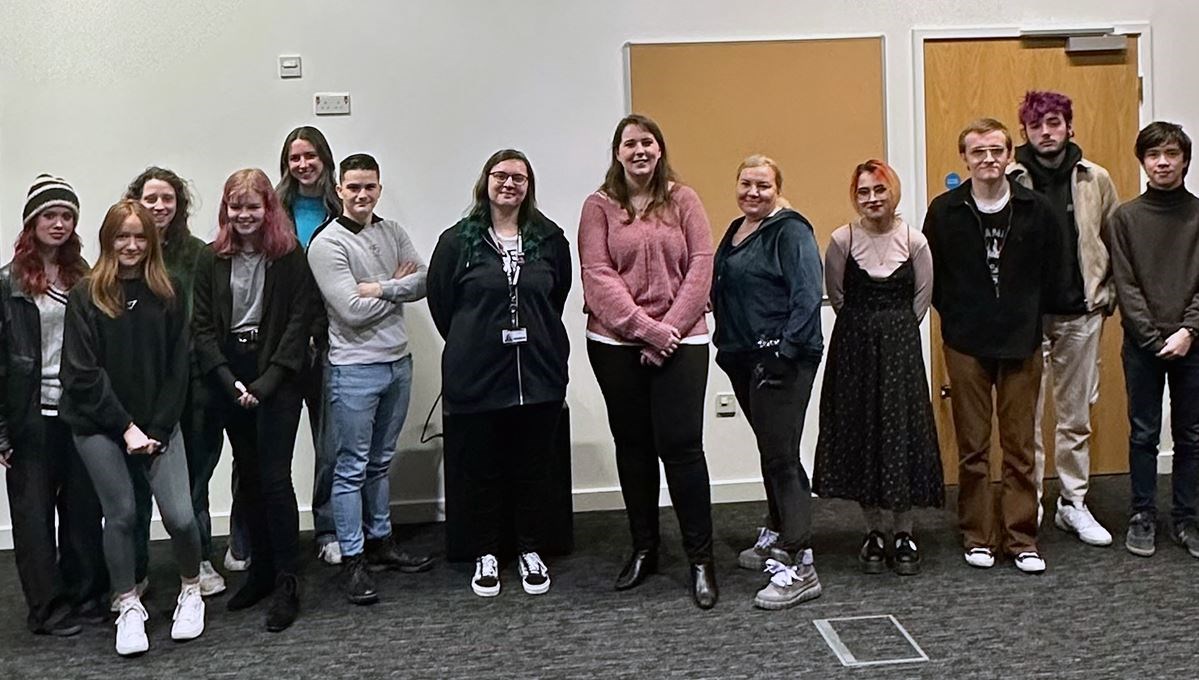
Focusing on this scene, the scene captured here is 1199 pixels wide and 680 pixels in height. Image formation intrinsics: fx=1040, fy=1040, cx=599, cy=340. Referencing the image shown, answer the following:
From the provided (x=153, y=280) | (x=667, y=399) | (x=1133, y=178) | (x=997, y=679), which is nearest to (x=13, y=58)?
(x=153, y=280)

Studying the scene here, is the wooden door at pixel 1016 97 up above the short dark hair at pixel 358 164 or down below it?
above

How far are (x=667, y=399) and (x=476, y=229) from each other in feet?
2.63

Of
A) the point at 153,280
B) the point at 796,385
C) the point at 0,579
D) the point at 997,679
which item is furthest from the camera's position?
the point at 0,579

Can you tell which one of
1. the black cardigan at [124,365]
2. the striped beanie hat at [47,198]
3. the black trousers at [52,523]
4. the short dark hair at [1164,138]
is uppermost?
the short dark hair at [1164,138]

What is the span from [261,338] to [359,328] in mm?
324

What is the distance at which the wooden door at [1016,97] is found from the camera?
452 centimetres

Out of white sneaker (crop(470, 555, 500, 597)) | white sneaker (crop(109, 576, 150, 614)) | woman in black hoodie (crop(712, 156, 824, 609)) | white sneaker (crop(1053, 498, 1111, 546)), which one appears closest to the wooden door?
white sneaker (crop(1053, 498, 1111, 546))

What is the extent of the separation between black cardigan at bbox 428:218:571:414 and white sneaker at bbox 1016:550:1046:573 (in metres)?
1.62

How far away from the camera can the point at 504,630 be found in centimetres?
305

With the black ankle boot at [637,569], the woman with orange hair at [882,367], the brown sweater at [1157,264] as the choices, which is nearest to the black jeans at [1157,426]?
the brown sweater at [1157,264]

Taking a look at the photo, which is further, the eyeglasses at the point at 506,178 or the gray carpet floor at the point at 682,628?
the eyeglasses at the point at 506,178

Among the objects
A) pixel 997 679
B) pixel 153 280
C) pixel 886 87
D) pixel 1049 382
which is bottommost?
pixel 997 679

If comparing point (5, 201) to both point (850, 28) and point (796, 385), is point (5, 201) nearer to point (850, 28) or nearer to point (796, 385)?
point (796, 385)

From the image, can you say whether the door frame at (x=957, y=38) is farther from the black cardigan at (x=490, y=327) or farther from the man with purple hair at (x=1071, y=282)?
the black cardigan at (x=490, y=327)
